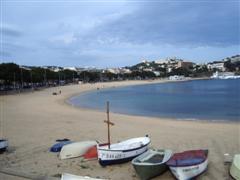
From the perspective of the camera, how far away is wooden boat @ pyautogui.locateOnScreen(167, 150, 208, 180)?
31.6ft

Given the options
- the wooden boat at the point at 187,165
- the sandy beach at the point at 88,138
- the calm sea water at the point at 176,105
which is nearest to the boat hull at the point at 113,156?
the sandy beach at the point at 88,138

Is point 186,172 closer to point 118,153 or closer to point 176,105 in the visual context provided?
point 118,153

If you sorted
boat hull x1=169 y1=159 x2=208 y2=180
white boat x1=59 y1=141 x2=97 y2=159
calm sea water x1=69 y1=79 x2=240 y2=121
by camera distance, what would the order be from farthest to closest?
calm sea water x1=69 y1=79 x2=240 y2=121, white boat x1=59 y1=141 x2=97 y2=159, boat hull x1=169 y1=159 x2=208 y2=180

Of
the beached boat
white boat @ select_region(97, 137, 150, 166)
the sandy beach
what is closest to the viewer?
the beached boat

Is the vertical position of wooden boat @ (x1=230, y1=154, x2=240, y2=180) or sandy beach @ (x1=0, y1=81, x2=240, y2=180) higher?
wooden boat @ (x1=230, y1=154, x2=240, y2=180)

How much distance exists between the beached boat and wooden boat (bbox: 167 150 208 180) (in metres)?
0.23

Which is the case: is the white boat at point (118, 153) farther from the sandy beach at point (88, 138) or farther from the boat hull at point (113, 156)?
the sandy beach at point (88, 138)

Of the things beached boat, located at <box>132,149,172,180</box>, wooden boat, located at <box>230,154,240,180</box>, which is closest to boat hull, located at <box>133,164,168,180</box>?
beached boat, located at <box>132,149,172,180</box>

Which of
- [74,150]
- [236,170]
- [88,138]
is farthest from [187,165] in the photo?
[88,138]

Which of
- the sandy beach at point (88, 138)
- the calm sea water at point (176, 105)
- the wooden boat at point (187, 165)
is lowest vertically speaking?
the calm sea water at point (176, 105)

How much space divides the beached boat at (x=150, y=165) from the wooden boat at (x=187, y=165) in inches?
8.9

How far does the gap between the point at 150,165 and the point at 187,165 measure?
1091mm

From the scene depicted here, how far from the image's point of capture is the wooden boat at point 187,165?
9625mm

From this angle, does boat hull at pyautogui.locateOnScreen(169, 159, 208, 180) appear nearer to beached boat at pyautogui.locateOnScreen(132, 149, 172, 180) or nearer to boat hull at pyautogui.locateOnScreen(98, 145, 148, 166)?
beached boat at pyautogui.locateOnScreen(132, 149, 172, 180)
